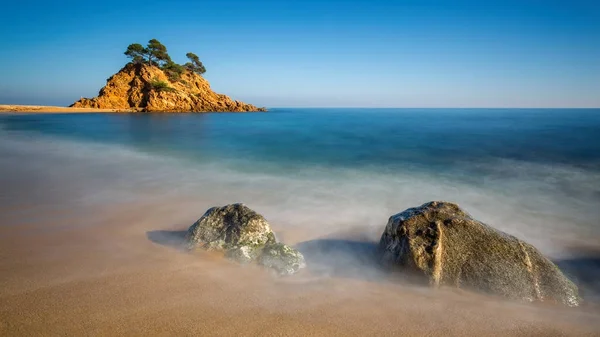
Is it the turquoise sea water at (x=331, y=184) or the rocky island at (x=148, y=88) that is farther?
the rocky island at (x=148, y=88)

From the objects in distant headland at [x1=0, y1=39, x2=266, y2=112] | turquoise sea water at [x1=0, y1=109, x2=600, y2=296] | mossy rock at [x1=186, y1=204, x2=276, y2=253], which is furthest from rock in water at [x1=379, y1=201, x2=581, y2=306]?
distant headland at [x1=0, y1=39, x2=266, y2=112]

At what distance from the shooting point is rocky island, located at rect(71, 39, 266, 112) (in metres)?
68.0

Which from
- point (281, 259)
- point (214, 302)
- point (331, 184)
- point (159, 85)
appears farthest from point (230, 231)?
point (159, 85)

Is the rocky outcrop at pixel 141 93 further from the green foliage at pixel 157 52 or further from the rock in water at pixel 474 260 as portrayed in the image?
the rock in water at pixel 474 260

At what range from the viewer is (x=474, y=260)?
14.5 ft

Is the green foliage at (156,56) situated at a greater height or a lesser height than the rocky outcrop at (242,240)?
greater

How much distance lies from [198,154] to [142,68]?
64.5 metres

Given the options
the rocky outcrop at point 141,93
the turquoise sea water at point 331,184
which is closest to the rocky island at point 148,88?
the rocky outcrop at point 141,93

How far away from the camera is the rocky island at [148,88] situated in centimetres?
6800

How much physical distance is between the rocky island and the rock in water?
7170cm

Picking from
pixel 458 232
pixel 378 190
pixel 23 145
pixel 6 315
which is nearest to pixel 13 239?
pixel 6 315

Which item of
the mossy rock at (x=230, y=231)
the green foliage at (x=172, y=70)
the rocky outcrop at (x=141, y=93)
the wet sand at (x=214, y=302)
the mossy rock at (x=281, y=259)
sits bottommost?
the wet sand at (x=214, y=302)

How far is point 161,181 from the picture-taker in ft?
34.8

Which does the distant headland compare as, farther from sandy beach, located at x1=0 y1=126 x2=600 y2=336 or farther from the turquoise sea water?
sandy beach, located at x1=0 y1=126 x2=600 y2=336
